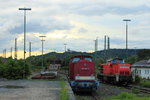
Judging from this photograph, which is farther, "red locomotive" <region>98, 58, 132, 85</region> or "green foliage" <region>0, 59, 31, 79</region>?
"green foliage" <region>0, 59, 31, 79</region>

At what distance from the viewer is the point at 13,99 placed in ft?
51.3

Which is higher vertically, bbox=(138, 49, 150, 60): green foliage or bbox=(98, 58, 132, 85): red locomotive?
bbox=(138, 49, 150, 60): green foliage

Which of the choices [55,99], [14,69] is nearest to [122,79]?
[14,69]

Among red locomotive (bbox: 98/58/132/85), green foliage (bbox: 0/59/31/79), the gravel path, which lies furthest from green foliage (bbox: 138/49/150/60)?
the gravel path

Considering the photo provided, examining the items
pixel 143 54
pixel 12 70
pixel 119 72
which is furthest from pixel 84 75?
pixel 143 54

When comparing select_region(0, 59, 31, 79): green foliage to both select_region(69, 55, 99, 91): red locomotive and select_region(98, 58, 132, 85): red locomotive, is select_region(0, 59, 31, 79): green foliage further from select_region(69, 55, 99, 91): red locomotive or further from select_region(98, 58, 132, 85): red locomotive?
select_region(69, 55, 99, 91): red locomotive

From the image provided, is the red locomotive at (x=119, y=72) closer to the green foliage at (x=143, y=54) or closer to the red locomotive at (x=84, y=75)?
the red locomotive at (x=84, y=75)

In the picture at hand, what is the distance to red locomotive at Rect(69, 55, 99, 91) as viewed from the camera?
2459 centimetres

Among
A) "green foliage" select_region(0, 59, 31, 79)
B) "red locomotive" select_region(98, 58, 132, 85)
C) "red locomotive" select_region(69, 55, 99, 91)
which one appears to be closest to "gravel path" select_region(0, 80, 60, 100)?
"red locomotive" select_region(69, 55, 99, 91)

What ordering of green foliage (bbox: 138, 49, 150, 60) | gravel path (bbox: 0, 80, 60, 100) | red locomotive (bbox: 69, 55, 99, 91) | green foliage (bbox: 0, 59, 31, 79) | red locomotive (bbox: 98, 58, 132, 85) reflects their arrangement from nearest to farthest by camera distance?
gravel path (bbox: 0, 80, 60, 100)
red locomotive (bbox: 69, 55, 99, 91)
red locomotive (bbox: 98, 58, 132, 85)
green foliage (bbox: 0, 59, 31, 79)
green foliage (bbox: 138, 49, 150, 60)

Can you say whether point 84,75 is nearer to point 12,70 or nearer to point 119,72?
point 119,72

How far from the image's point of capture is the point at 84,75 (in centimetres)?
2522

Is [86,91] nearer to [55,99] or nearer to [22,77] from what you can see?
[55,99]

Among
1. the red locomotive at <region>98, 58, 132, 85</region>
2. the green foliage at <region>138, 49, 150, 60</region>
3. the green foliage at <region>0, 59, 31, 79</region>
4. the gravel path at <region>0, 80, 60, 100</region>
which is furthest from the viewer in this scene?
the green foliage at <region>138, 49, 150, 60</region>
